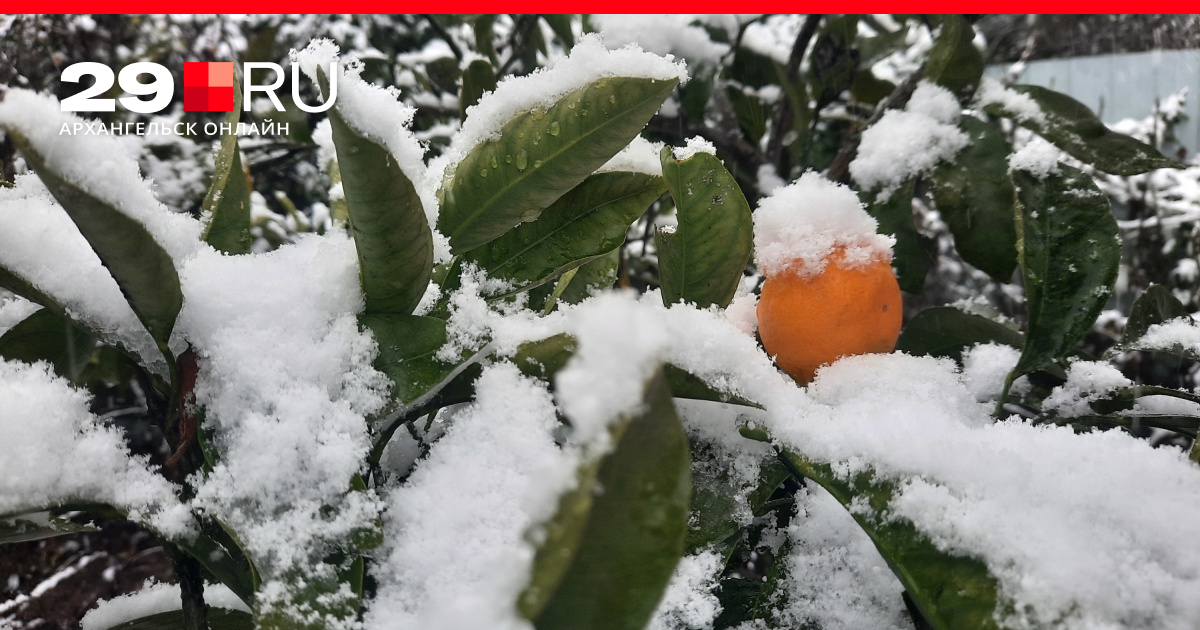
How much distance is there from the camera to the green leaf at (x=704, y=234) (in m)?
0.48

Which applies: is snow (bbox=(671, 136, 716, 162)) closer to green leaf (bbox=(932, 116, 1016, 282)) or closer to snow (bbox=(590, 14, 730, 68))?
green leaf (bbox=(932, 116, 1016, 282))

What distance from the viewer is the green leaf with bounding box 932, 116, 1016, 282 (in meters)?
0.69

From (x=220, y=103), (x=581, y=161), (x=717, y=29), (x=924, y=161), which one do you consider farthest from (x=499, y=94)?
(x=717, y=29)

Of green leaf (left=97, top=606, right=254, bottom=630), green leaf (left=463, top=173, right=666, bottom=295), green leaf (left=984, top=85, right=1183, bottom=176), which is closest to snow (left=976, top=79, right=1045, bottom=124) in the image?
green leaf (left=984, top=85, right=1183, bottom=176)

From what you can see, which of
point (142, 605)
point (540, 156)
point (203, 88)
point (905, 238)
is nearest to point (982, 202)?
point (905, 238)

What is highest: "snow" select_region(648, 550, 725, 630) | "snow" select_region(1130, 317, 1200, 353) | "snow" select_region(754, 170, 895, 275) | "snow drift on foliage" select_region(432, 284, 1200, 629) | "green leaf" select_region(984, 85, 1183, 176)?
"green leaf" select_region(984, 85, 1183, 176)

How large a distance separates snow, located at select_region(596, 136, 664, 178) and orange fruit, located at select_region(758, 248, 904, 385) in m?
0.12

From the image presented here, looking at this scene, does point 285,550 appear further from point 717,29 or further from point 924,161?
point 717,29

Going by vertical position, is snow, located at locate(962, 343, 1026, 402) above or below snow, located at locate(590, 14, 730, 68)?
below

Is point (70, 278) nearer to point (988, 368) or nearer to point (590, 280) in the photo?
point (590, 280)

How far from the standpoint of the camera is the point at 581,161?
45 cm

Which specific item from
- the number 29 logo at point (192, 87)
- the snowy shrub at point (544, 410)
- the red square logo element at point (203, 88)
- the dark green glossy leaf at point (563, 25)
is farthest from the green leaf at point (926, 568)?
the dark green glossy leaf at point (563, 25)

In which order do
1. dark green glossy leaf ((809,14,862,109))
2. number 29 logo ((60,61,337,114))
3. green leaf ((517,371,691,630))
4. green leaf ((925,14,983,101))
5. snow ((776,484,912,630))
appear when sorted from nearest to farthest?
green leaf ((517,371,691,630)) < snow ((776,484,912,630)) < green leaf ((925,14,983,101)) < number 29 logo ((60,61,337,114)) < dark green glossy leaf ((809,14,862,109))

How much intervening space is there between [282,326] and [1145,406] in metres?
0.60
